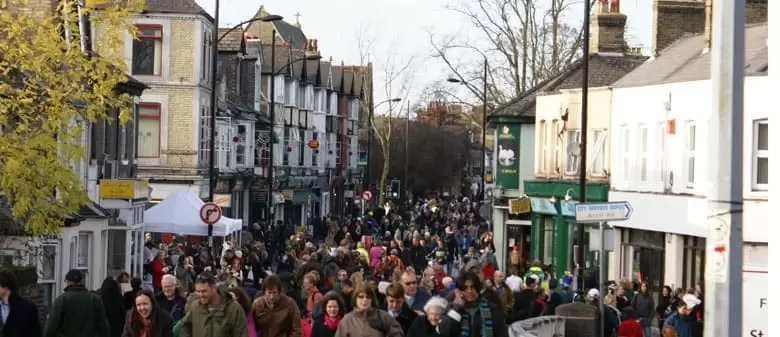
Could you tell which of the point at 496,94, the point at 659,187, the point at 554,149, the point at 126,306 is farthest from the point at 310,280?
the point at 496,94

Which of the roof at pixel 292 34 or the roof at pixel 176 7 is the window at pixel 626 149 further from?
the roof at pixel 292 34

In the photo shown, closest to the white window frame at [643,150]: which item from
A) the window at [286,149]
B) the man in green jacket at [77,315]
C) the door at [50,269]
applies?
the door at [50,269]

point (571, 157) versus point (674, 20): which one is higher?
point (674, 20)

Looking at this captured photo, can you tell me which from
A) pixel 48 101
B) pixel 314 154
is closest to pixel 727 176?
pixel 48 101

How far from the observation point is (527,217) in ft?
168

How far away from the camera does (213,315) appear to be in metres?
15.0

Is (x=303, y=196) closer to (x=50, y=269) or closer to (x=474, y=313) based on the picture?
(x=50, y=269)

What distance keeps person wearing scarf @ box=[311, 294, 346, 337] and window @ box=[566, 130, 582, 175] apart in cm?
3043

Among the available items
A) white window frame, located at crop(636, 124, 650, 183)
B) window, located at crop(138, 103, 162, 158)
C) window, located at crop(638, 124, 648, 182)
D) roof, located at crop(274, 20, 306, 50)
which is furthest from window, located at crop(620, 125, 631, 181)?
roof, located at crop(274, 20, 306, 50)

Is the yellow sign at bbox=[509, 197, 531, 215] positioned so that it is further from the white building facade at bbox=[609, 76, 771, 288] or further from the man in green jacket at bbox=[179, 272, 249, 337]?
the man in green jacket at bbox=[179, 272, 249, 337]

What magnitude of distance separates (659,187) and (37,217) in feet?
61.7

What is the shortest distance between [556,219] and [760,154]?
1697 centimetres

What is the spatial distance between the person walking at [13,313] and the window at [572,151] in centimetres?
3066

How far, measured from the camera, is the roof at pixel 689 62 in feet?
110
